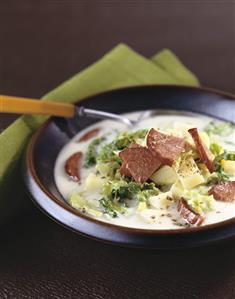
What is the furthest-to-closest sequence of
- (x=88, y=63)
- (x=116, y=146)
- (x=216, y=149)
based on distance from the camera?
(x=88, y=63), (x=116, y=146), (x=216, y=149)

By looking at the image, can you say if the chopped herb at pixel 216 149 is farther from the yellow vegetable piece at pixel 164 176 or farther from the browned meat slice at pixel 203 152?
the yellow vegetable piece at pixel 164 176

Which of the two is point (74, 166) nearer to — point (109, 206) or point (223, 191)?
point (109, 206)

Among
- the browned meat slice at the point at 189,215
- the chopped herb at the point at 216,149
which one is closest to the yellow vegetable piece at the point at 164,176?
the browned meat slice at the point at 189,215

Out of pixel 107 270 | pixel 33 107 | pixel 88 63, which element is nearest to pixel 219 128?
pixel 33 107

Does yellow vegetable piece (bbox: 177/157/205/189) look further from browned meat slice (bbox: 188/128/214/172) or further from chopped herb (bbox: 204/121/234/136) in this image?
chopped herb (bbox: 204/121/234/136)

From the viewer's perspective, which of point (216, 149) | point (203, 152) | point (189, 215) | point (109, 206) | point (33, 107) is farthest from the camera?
point (33, 107)

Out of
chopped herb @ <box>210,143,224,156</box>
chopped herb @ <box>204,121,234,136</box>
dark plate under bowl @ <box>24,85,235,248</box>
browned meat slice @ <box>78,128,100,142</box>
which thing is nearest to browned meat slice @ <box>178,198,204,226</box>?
dark plate under bowl @ <box>24,85,235,248</box>
